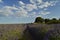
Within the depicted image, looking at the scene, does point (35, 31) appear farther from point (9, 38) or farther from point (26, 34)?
point (9, 38)

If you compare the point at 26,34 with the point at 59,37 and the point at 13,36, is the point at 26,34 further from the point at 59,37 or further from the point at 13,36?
the point at 59,37

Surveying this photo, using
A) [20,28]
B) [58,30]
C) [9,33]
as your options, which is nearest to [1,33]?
[9,33]

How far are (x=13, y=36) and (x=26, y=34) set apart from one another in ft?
2.00

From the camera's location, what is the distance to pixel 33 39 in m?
6.68

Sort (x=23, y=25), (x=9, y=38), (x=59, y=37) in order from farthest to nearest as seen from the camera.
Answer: (x=23, y=25) → (x=9, y=38) → (x=59, y=37)

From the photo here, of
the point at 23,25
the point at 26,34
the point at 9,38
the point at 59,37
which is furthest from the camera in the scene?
→ the point at 23,25

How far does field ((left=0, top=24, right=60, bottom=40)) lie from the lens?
6.75m

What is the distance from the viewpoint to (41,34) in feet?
22.9

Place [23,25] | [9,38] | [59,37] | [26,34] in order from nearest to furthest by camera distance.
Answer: [59,37]
[9,38]
[26,34]
[23,25]

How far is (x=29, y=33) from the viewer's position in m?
7.55

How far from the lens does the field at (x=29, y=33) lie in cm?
675

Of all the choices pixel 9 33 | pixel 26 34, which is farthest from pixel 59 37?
pixel 9 33

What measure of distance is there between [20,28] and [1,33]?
3.00 ft

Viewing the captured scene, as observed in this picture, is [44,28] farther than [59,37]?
Yes
